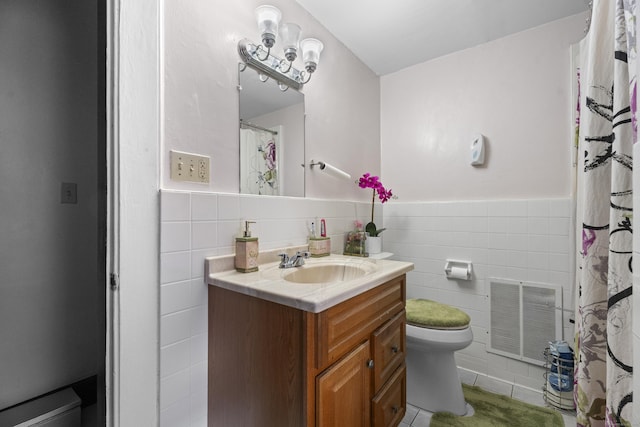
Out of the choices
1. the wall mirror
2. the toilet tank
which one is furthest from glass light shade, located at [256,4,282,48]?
the toilet tank

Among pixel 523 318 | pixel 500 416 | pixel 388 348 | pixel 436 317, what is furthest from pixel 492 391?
pixel 388 348

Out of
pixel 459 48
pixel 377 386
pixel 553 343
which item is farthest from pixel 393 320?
pixel 459 48

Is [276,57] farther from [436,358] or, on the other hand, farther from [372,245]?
[436,358]

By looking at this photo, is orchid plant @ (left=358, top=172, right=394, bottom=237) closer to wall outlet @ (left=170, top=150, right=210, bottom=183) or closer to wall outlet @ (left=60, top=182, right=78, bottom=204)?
wall outlet @ (left=170, top=150, right=210, bottom=183)

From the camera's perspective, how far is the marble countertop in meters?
0.79

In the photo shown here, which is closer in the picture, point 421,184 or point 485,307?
point 485,307

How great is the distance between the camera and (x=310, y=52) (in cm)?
142

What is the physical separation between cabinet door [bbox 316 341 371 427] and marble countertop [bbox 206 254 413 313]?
22 cm

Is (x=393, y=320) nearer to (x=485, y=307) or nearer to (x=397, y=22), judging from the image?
(x=485, y=307)

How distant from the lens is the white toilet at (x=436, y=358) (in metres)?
1.44

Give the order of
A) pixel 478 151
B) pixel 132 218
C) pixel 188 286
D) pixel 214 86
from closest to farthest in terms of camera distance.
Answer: pixel 132 218, pixel 188 286, pixel 214 86, pixel 478 151

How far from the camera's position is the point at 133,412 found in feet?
2.84

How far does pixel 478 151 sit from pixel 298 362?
66.9 inches

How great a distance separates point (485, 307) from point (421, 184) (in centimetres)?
92
